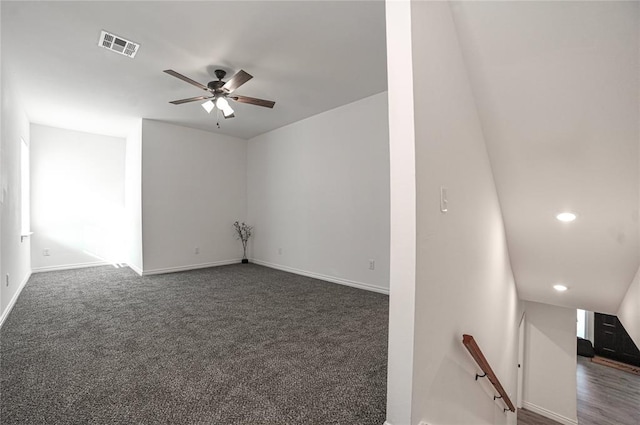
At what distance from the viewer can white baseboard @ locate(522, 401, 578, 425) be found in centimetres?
481

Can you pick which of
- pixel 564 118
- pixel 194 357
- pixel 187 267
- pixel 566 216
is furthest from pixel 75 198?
pixel 566 216

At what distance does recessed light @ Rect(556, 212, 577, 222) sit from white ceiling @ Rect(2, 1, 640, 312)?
0.06 metres

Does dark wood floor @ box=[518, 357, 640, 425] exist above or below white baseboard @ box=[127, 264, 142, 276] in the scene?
below

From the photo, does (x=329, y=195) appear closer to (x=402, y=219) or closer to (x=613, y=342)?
(x=402, y=219)

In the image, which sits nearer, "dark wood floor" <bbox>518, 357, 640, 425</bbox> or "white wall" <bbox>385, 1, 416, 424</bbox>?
"white wall" <bbox>385, 1, 416, 424</bbox>

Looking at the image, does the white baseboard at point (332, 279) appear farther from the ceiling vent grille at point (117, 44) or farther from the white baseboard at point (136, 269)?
the ceiling vent grille at point (117, 44)

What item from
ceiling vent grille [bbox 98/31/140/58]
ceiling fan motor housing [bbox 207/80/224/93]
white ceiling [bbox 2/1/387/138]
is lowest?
ceiling fan motor housing [bbox 207/80/224/93]

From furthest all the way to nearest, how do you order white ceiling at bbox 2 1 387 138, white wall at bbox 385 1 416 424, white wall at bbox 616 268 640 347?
white wall at bbox 616 268 640 347, white ceiling at bbox 2 1 387 138, white wall at bbox 385 1 416 424

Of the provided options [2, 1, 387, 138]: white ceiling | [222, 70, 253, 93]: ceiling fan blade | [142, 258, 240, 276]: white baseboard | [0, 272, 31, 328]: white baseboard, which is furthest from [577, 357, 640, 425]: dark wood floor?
[0, 272, 31, 328]: white baseboard

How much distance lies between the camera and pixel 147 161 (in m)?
4.98

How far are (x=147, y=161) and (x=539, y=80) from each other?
208 inches

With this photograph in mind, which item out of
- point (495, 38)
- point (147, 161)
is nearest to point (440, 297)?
point (495, 38)

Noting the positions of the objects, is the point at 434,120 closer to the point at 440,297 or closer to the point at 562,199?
the point at 440,297

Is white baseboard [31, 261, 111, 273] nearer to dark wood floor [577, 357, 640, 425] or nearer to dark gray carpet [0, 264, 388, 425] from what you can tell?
dark gray carpet [0, 264, 388, 425]
